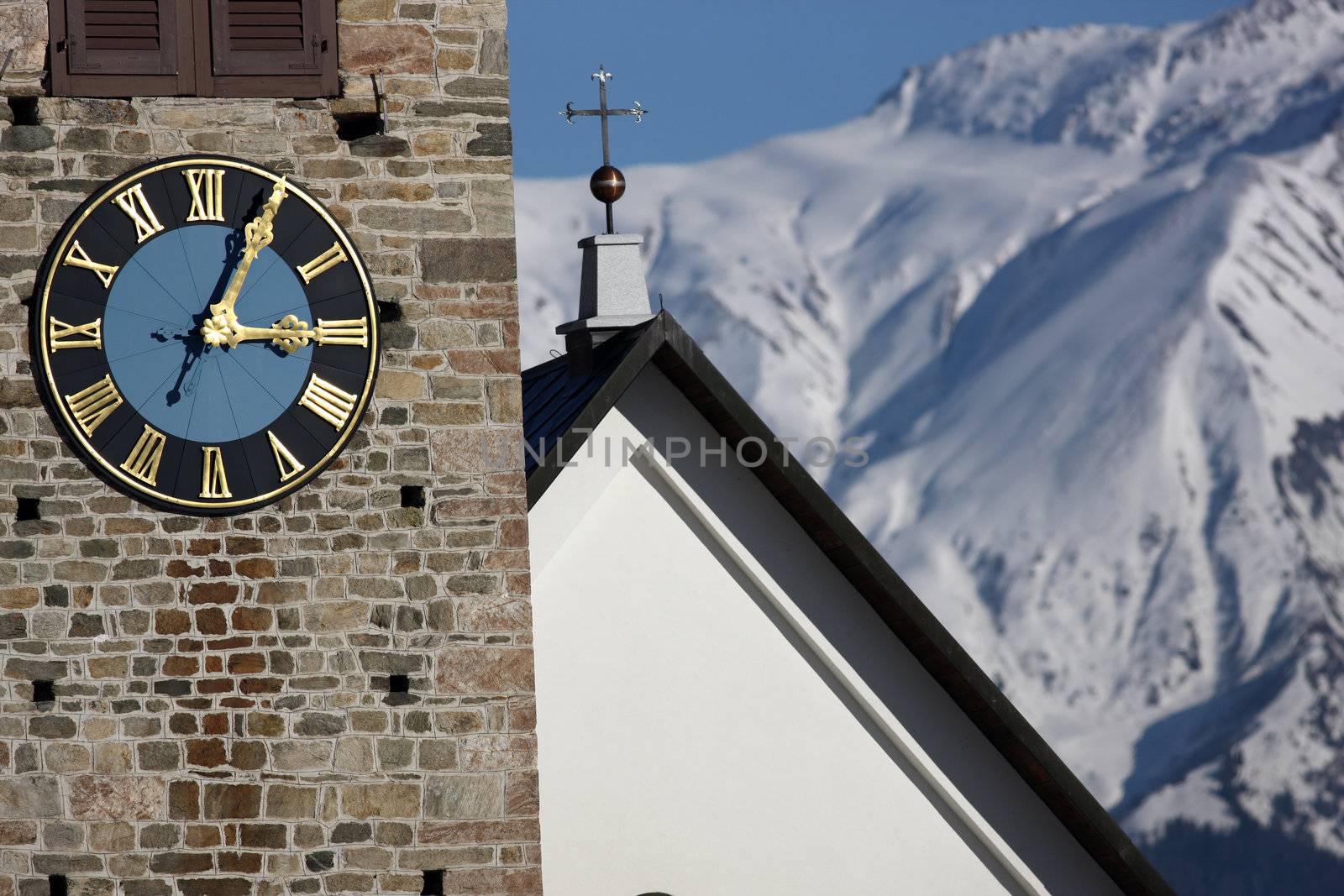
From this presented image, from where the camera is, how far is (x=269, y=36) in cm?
1163

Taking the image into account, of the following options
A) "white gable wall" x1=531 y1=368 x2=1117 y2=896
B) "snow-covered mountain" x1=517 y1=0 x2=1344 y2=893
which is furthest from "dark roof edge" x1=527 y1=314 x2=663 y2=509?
"snow-covered mountain" x1=517 y1=0 x2=1344 y2=893

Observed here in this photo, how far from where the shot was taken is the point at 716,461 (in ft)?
48.5

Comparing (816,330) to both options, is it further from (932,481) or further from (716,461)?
(716,461)

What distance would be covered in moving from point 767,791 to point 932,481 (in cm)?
13759

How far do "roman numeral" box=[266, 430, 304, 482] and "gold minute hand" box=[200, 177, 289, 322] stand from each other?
0.78 m

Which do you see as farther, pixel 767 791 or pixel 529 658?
pixel 767 791

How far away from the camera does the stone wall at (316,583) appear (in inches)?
438

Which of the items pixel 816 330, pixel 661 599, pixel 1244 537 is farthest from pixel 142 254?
pixel 816 330

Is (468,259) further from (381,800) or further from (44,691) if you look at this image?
(44,691)

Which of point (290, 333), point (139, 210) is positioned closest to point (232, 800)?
point (290, 333)

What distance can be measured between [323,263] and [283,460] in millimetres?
1219

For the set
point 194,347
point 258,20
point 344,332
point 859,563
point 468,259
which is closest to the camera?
point 194,347

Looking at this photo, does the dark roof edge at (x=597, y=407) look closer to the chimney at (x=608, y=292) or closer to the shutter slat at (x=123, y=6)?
the chimney at (x=608, y=292)

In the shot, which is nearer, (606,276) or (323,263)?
(323,263)
